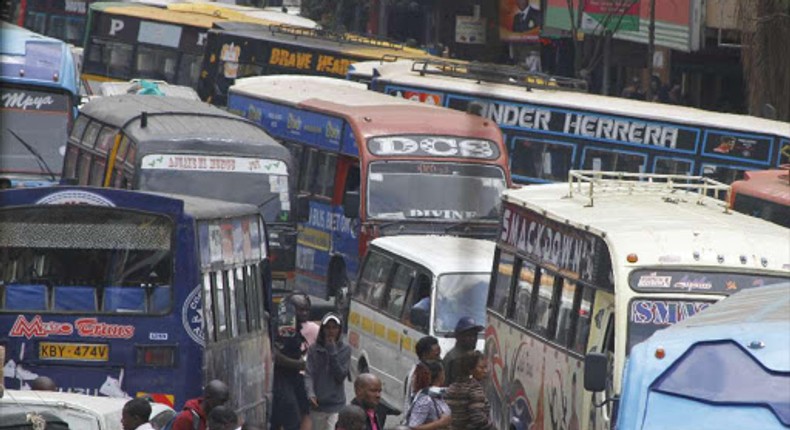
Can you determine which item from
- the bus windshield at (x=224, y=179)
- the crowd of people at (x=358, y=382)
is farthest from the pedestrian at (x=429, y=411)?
the bus windshield at (x=224, y=179)

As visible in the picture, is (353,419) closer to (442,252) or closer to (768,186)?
(442,252)

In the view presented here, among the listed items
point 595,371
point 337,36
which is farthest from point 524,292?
point 337,36

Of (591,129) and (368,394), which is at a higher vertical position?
(591,129)

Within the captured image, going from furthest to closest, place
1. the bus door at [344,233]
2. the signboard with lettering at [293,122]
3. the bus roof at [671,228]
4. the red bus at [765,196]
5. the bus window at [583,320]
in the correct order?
1. the signboard with lettering at [293,122]
2. the bus door at [344,233]
3. the red bus at [765,196]
4. the bus window at [583,320]
5. the bus roof at [671,228]

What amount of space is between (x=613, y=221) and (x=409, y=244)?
4.14 meters

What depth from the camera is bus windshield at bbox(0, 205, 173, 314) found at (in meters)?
12.1

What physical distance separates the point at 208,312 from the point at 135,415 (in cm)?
316

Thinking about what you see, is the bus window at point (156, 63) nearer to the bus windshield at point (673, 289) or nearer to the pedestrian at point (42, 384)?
the pedestrian at point (42, 384)

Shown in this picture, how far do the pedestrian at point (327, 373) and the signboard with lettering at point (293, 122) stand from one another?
812 centimetres

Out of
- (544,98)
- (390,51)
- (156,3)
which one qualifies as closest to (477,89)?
(544,98)

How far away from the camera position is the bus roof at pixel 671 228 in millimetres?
11086

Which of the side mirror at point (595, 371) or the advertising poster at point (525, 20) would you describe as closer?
the side mirror at point (595, 371)

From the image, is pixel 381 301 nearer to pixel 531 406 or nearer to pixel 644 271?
pixel 531 406

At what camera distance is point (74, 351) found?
12070 millimetres
